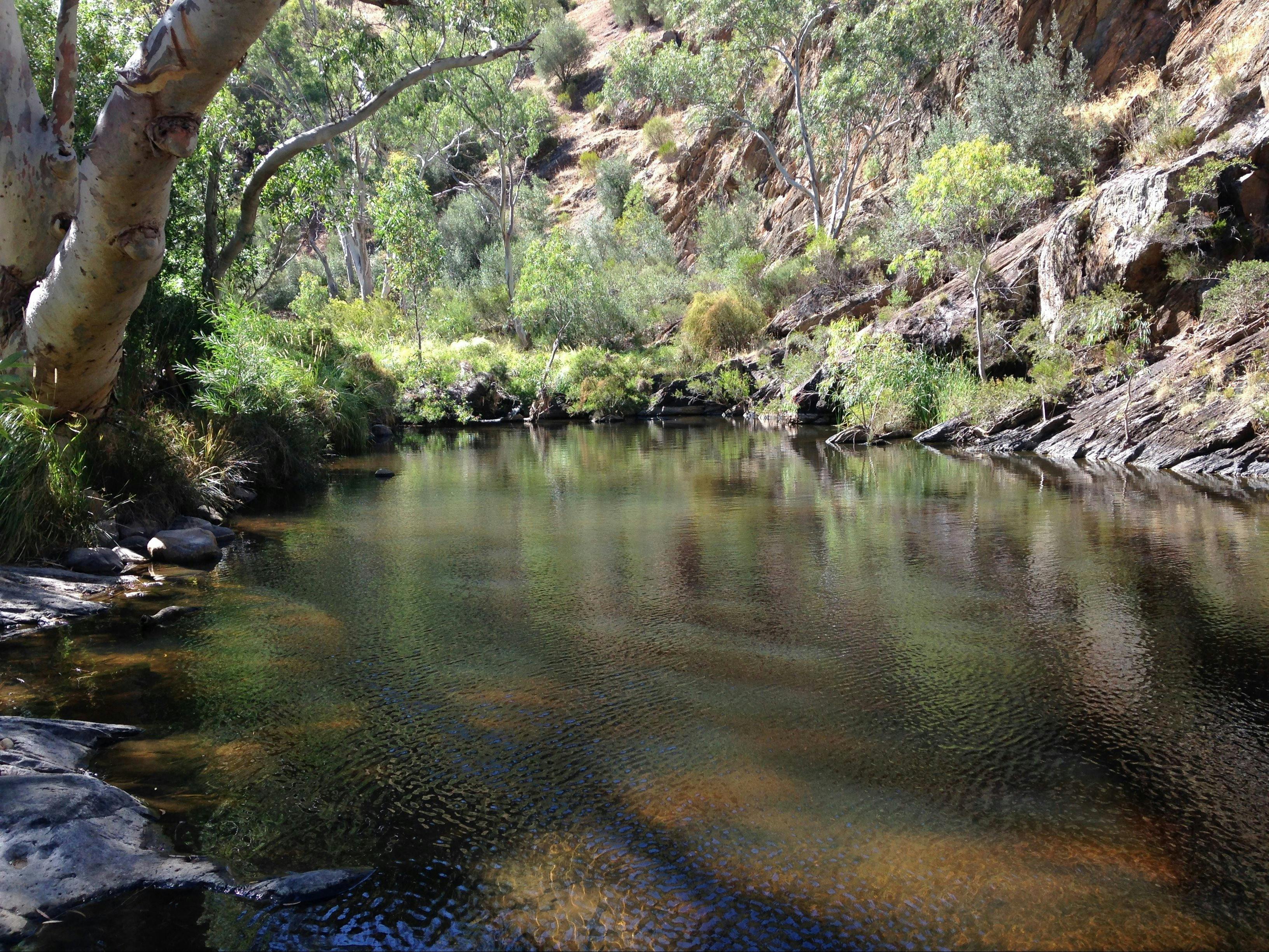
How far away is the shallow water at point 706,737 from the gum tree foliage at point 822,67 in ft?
79.1

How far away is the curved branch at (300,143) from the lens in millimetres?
11516

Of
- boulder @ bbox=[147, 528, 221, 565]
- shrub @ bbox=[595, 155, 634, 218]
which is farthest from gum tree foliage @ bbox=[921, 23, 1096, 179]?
shrub @ bbox=[595, 155, 634, 218]

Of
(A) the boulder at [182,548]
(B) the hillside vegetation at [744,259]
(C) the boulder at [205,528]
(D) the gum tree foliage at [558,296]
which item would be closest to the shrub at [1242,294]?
(B) the hillside vegetation at [744,259]

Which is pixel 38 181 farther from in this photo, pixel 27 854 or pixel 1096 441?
pixel 1096 441

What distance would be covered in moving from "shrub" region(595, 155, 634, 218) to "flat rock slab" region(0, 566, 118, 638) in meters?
40.7

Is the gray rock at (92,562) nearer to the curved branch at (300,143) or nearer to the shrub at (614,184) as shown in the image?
the curved branch at (300,143)

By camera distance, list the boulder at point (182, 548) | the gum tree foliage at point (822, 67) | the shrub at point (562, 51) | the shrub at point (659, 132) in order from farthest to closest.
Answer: the shrub at point (562, 51), the shrub at point (659, 132), the gum tree foliage at point (822, 67), the boulder at point (182, 548)

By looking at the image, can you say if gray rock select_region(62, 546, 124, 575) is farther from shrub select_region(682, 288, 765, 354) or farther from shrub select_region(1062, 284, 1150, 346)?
shrub select_region(682, 288, 765, 354)

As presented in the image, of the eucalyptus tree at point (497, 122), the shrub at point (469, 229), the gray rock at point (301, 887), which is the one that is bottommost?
the gray rock at point (301, 887)

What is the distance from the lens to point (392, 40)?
26.5m

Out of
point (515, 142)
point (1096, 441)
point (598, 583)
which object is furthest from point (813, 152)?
point (598, 583)

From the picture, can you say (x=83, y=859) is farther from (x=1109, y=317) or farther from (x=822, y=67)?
(x=822, y=67)

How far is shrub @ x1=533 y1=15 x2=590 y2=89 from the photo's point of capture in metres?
56.4

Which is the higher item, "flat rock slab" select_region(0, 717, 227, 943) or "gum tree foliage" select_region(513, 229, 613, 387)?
"gum tree foliage" select_region(513, 229, 613, 387)
